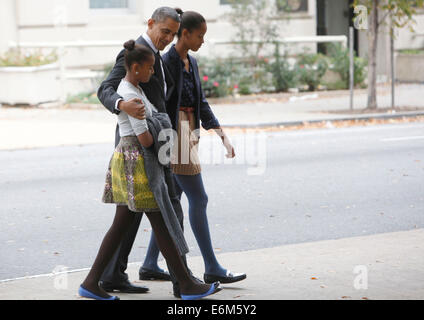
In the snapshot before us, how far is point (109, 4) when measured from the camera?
23969 millimetres

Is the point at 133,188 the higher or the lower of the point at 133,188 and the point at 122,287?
the higher

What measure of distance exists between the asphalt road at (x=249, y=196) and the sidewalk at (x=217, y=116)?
3.66 feet

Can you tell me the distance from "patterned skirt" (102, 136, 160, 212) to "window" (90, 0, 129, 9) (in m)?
18.9

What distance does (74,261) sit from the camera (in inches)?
271

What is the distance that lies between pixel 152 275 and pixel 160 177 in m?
1.05

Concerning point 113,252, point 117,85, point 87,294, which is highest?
point 117,85

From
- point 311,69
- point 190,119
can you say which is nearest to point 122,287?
point 190,119

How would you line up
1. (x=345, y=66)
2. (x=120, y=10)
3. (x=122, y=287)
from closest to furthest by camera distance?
(x=122, y=287) < (x=345, y=66) < (x=120, y=10)

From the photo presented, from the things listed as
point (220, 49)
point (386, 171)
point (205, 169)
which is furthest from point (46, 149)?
point (220, 49)

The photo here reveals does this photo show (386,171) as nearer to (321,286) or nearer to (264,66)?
(321,286)

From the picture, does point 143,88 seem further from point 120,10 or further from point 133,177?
point 120,10

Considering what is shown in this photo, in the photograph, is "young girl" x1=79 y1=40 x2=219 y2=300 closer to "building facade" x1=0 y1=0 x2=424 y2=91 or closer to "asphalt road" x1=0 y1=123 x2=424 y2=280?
"asphalt road" x1=0 y1=123 x2=424 y2=280

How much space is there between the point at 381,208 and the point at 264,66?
44.0 feet

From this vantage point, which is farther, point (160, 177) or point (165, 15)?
point (165, 15)
